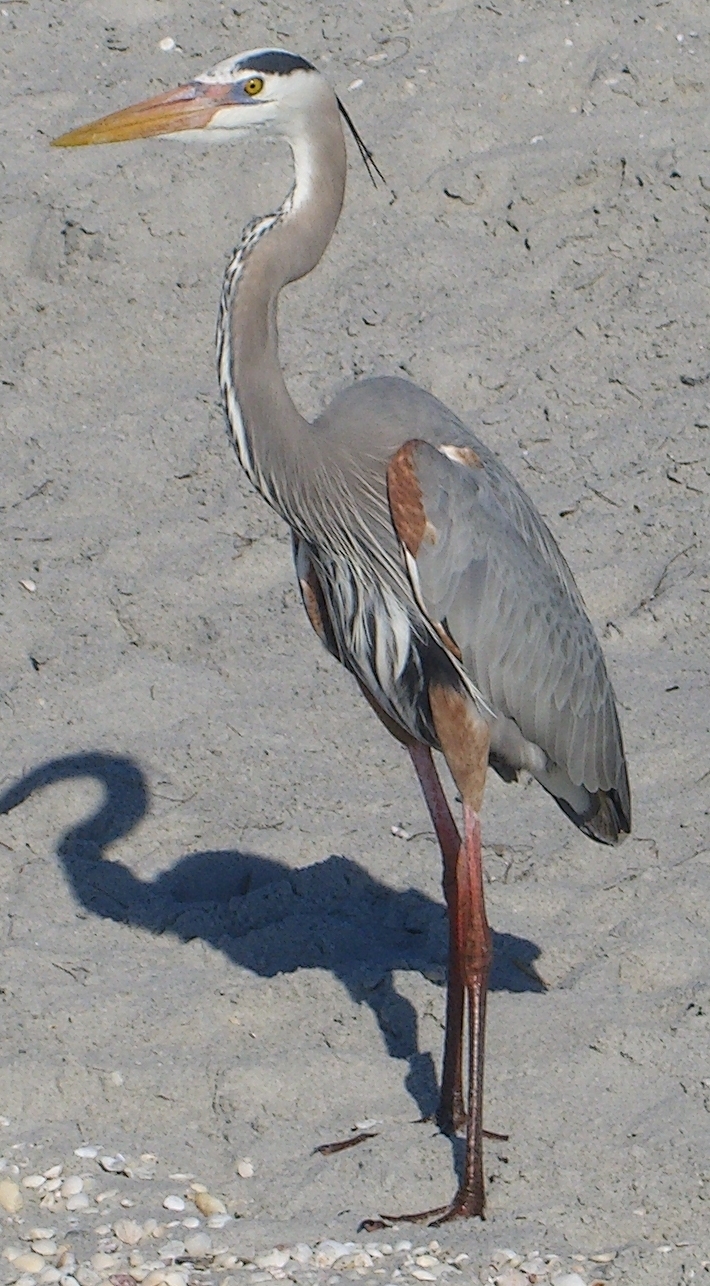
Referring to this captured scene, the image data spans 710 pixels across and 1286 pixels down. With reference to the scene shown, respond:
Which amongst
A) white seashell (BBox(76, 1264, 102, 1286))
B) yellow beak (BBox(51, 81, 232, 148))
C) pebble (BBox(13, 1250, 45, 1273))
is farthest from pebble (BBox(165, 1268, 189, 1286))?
yellow beak (BBox(51, 81, 232, 148))

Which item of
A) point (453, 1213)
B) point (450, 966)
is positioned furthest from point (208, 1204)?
point (450, 966)

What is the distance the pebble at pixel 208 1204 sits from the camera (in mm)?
3277

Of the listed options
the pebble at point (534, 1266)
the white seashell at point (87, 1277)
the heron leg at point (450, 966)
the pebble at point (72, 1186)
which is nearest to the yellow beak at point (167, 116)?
the heron leg at point (450, 966)

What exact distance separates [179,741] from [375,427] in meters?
1.33

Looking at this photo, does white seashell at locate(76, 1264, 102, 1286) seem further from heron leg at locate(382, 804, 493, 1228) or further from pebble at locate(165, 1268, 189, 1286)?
heron leg at locate(382, 804, 493, 1228)

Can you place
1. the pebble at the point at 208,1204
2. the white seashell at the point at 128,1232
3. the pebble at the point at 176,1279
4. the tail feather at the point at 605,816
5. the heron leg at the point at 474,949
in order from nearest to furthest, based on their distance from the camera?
the pebble at the point at 176,1279, the white seashell at the point at 128,1232, the pebble at the point at 208,1204, the heron leg at the point at 474,949, the tail feather at the point at 605,816

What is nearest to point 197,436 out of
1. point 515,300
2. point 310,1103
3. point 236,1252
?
point 515,300

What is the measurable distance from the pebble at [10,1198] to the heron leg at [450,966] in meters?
0.81

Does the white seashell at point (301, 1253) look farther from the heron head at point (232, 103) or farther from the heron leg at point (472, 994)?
the heron head at point (232, 103)

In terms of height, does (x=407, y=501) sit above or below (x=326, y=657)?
above

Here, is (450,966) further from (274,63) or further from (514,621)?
(274,63)

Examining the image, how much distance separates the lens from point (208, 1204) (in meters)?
3.28

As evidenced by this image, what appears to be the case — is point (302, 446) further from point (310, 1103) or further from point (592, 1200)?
point (592, 1200)

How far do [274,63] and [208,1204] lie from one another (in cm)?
210
